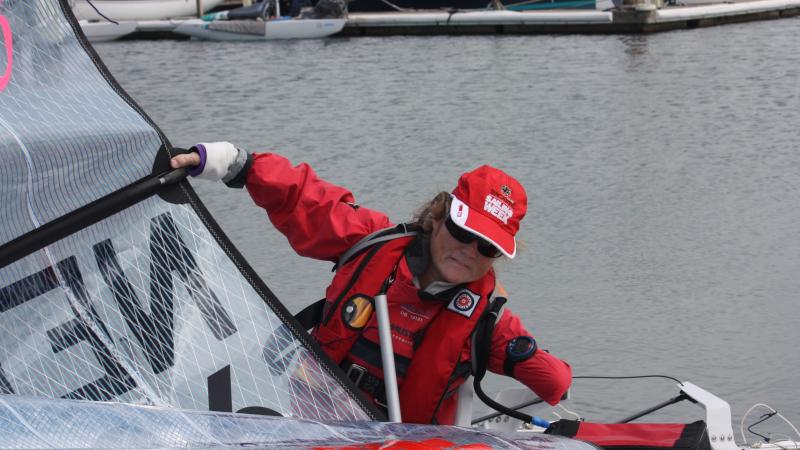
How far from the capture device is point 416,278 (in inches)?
103

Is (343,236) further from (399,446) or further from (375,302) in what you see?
(399,446)

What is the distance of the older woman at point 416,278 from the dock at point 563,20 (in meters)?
14.4

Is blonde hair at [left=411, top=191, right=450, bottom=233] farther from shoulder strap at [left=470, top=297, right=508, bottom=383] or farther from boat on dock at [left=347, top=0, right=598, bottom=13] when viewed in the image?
boat on dock at [left=347, top=0, right=598, bottom=13]

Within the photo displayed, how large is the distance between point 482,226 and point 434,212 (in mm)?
204

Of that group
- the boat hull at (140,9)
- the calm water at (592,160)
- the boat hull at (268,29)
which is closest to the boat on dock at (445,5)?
the boat hull at (140,9)

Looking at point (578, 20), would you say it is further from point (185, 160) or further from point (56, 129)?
point (56, 129)

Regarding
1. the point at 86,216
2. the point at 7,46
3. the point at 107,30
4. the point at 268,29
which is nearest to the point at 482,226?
the point at 86,216

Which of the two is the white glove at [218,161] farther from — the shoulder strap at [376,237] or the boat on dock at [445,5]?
the boat on dock at [445,5]

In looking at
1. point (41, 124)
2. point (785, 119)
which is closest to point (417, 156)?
point (785, 119)

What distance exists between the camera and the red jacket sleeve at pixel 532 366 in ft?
8.66

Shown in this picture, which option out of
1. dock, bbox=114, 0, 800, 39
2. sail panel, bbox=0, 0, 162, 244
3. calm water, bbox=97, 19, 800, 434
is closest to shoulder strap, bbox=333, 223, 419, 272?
sail panel, bbox=0, 0, 162, 244

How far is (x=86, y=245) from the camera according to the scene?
7.40 ft

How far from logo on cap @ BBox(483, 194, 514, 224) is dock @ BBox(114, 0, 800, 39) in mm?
14431

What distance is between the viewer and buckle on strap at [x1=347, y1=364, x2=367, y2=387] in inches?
103
